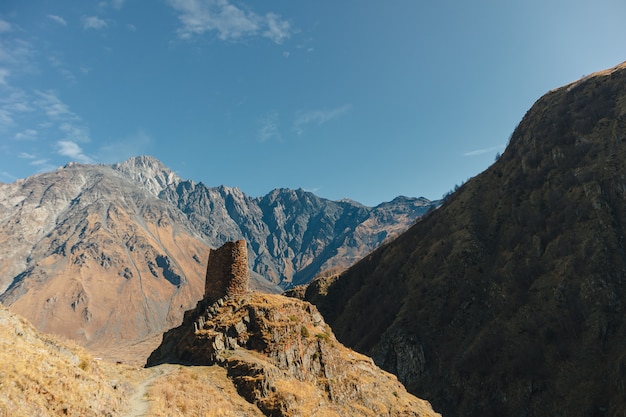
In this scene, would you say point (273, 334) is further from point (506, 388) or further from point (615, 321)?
point (615, 321)

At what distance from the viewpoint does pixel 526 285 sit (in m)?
78.8

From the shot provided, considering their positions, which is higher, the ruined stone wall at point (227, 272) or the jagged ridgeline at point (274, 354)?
the ruined stone wall at point (227, 272)

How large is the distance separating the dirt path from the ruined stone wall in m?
8.92

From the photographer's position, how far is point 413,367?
81.7 meters

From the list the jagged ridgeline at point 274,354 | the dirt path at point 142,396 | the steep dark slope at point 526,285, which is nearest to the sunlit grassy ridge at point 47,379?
the dirt path at point 142,396

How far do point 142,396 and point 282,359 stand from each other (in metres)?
13.1

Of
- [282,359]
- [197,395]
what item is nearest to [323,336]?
[282,359]

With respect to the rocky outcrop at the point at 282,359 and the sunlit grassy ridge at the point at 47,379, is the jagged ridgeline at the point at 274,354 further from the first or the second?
the sunlit grassy ridge at the point at 47,379

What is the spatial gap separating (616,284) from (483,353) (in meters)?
25.2

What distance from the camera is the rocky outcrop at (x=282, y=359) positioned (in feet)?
96.3

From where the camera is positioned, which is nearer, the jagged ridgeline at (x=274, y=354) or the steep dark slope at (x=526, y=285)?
the jagged ridgeline at (x=274, y=354)

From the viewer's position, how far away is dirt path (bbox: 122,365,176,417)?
2025 centimetres

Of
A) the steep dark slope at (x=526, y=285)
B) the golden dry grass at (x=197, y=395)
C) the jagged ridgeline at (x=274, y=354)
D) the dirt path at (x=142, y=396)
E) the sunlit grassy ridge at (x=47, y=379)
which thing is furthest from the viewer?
the steep dark slope at (x=526, y=285)

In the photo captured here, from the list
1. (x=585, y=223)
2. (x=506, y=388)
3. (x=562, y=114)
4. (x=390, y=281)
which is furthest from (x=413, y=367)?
(x=562, y=114)
